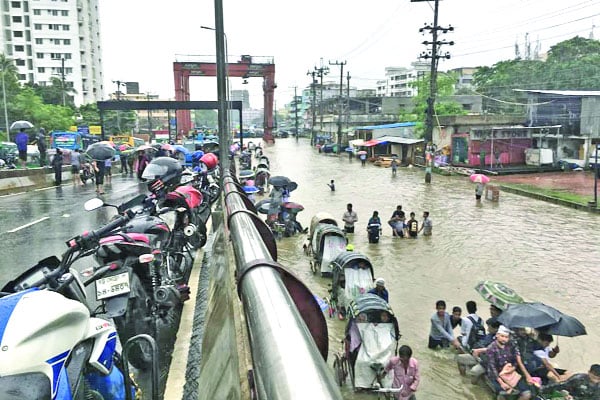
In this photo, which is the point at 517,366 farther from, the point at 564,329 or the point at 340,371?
the point at 340,371

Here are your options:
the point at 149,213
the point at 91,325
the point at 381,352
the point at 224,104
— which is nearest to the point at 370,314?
the point at 381,352

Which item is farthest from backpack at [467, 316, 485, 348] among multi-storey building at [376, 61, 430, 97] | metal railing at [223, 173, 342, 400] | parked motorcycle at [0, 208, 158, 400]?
multi-storey building at [376, 61, 430, 97]

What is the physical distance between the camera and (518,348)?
6770 millimetres

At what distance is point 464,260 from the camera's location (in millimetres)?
13820

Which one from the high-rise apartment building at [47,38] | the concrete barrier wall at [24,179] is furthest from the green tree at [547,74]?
the high-rise apartment building at [47,38]

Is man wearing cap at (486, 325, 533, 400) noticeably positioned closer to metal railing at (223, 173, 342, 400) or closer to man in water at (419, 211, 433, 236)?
metal railing at (223, 173, 342, 400)

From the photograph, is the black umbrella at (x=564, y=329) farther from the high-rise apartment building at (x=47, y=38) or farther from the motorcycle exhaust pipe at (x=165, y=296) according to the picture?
the high-rise apartment building at (x=47, y=38)

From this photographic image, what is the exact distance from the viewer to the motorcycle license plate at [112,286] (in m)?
4.73

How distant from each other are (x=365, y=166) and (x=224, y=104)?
104ft

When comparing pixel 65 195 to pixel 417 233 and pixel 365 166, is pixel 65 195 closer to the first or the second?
pixel 417 233

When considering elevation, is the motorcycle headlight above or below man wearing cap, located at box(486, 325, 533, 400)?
above

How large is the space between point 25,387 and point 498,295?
23.7 ft

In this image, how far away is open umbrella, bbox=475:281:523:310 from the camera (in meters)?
7.78

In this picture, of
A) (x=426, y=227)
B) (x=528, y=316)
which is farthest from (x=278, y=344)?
(x=426, y=227)
